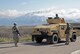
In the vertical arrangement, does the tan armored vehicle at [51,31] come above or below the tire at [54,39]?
above

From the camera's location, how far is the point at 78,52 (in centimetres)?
1997

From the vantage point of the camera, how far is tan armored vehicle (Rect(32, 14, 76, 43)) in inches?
1029

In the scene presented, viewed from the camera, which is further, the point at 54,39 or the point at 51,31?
the point at 54,39

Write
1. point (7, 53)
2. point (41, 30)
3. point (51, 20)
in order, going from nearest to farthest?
point (7, 53), point (41, 30), point (51, 20)

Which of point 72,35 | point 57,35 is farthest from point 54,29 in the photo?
point 72,35

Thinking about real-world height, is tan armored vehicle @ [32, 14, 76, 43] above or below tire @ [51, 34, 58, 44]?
above

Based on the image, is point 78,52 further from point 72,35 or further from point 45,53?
point 72,35

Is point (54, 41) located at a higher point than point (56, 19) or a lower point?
lower

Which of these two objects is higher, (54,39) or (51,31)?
(51,31)

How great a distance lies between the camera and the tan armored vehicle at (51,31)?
26.1 m

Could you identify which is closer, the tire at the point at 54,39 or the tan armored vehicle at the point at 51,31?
the tan armored vehicle at the point at 51,31

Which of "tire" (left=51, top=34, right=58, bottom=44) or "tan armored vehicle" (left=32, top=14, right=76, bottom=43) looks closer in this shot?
"tan armored vehicle" (left=32, top=14, right=76, bottom=43)

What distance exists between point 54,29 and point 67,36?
46.4 inches

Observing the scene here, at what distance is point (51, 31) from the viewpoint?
2617cm
